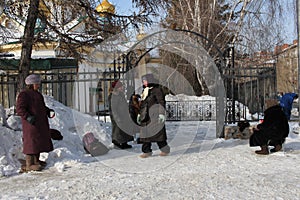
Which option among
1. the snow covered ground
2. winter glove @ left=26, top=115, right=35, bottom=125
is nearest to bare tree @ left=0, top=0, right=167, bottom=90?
the snow covered ground

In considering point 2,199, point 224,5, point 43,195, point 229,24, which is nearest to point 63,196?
Result: point 43,195

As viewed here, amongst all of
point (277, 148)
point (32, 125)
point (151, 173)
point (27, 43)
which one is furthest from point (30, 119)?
point (277, 148)

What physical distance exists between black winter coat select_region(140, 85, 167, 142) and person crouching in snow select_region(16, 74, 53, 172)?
6.09ft

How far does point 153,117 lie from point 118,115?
48.3 inches

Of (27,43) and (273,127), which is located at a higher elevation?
(27,43)

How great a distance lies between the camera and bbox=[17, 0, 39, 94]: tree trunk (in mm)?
7706

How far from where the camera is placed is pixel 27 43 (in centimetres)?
777

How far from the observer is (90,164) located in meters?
5.86

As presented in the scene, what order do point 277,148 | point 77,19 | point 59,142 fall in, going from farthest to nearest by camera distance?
1. point 77,19
2. point 59,142
3. point 277,148

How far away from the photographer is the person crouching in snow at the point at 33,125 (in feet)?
17.3

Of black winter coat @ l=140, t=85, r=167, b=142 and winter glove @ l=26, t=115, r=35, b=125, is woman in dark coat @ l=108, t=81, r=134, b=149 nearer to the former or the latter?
black winter coat @ l=140, t=85, r=167, b=142

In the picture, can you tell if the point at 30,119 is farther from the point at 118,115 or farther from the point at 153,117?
the point at 118,115

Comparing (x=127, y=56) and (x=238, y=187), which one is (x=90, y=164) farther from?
(x=127, y=56)

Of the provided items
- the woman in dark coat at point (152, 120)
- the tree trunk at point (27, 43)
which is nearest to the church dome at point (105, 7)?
the tree trunk at point (27, 43)
